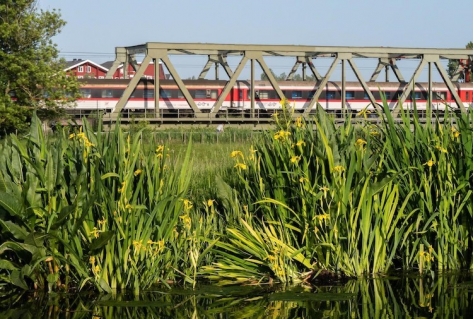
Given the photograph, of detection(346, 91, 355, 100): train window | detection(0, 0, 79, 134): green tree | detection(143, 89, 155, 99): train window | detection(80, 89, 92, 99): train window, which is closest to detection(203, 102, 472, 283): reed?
detection(0, 0, 79, 134): green tree

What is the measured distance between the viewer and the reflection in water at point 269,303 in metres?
5.48

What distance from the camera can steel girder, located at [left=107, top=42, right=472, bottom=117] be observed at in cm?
4012

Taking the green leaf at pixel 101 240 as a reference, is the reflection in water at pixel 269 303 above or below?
below

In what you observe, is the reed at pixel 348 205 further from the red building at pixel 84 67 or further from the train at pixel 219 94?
the red building at pixel 84 67

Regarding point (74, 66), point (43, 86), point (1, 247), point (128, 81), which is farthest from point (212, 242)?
point (74, 66)

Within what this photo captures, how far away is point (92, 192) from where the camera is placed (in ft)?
20.5

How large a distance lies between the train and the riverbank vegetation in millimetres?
34678

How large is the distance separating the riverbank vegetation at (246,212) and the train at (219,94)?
34678mm

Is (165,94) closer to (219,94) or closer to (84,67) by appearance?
(219,94)

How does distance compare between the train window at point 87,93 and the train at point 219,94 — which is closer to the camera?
the train window at point 87,93

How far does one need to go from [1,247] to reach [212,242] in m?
1.45

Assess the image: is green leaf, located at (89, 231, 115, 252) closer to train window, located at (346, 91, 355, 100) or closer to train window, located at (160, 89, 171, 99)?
train window, located at (160, 89, 171, 99)

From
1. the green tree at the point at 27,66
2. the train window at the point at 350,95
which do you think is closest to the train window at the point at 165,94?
the train window at the point at 350,95

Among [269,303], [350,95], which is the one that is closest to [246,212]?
[269,303]
